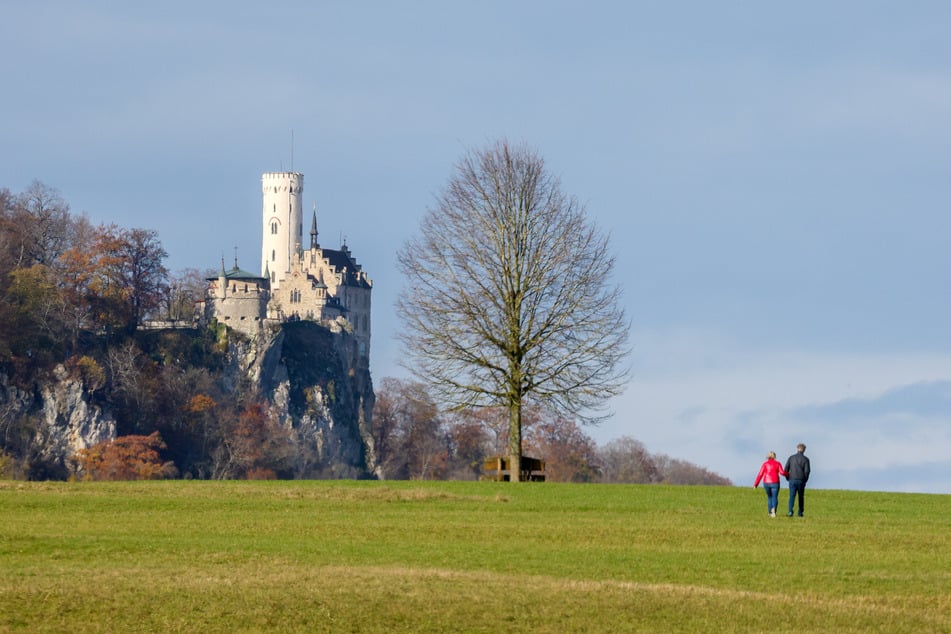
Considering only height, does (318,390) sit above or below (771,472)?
above

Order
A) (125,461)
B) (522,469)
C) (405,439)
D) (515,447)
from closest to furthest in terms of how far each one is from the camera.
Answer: (515,447) < (522,469) < (125,461) < (405,439)

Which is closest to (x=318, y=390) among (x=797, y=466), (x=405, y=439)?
(x=405, y=439)

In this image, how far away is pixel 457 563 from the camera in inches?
1064

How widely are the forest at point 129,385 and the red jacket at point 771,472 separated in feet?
296

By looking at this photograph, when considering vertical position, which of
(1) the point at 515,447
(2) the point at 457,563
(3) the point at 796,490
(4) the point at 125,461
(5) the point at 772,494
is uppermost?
(1) the point at 515,447

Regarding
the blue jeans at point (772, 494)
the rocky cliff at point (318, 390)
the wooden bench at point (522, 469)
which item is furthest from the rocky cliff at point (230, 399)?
the blue jeans at point (772, 494)

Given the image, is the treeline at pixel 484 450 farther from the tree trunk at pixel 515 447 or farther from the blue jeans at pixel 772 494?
the blue jeans at pixel 772 494

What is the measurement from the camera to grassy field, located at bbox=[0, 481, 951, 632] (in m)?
21.8

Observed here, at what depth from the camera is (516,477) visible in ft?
172

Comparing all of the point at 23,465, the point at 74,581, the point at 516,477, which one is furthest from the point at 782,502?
the point at 23,465

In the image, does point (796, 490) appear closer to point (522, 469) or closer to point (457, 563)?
point (457, 563)

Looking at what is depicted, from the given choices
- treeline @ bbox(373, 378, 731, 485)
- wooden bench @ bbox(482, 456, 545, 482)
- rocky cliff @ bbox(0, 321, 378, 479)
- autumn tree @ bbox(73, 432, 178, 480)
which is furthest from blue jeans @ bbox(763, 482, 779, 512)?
rocky cliff @ bbox(0, 321, 378, 479)

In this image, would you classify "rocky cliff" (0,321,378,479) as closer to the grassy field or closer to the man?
the grassy field

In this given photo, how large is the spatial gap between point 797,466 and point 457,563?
40.6 feet
